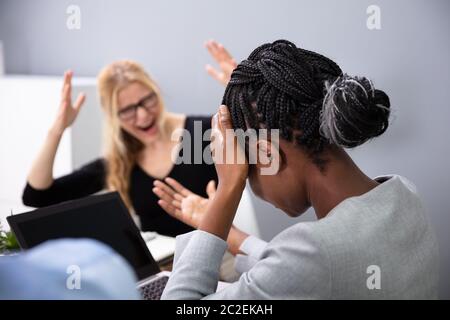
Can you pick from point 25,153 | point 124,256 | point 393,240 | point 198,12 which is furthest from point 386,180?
point 25,153

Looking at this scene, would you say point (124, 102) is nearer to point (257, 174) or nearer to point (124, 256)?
point (124, 256)

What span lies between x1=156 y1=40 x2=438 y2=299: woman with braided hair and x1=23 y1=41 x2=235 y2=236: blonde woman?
104 cm

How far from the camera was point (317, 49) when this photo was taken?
7.21 feet

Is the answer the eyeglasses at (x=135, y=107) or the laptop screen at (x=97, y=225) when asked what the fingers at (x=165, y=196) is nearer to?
the laptop screen at (x=97, y=225)

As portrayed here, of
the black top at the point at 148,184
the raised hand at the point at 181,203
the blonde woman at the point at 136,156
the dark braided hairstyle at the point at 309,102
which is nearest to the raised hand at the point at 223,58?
the blonde woman at the point at 136,156

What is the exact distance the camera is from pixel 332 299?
786 millimetres

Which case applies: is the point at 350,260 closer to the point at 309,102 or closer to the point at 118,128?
the point at 309,102

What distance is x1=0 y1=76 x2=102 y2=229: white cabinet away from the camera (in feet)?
8.25

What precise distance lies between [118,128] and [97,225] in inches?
31.6

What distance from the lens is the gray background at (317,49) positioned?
2.03 metres

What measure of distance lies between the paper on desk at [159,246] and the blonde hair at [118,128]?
0.34 meters

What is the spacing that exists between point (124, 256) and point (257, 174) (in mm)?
525

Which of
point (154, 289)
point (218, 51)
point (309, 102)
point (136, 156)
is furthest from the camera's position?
point (136, 156)

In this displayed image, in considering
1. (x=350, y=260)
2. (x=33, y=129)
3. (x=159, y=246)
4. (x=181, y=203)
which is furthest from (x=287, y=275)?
(x=33, y=129)
